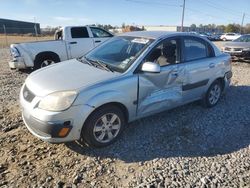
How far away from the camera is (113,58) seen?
14.1ft

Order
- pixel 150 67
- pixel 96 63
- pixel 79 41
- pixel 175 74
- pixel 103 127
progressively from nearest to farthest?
1. pixel 103 127
2. pixel 150 67
3. pixel 96 63
4. pixel 175 74
5. pixel 79 41

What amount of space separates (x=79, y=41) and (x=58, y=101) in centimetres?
644

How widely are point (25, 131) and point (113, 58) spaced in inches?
75.6

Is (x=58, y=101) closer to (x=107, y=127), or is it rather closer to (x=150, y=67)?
(x=107, y=127)

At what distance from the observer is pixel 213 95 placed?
561 centimetres

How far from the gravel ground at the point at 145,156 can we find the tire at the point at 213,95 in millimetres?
435

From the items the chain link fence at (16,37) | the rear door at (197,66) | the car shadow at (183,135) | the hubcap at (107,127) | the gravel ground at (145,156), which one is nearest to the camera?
the gravel ground at (145,156)

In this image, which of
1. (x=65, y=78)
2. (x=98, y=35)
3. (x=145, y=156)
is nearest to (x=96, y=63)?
(x=65, y=78)

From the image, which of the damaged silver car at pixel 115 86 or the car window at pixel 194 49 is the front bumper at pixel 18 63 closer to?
the damaged silver car at pixel 115 86

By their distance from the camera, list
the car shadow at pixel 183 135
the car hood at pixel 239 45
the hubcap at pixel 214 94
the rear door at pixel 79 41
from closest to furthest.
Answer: the car shadow at pixel 183 135, the hubcap at pixel 214 94, the rear door at pixel 79 41, the car hood at pixel 239 45

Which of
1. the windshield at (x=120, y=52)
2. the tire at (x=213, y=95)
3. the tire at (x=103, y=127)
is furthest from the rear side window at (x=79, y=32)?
the tire at (x=103, y=127)

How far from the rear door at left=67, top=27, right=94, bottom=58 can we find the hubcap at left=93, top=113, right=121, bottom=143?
19.2ft

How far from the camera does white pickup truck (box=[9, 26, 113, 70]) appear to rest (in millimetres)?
8133

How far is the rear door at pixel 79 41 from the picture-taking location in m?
9.16
